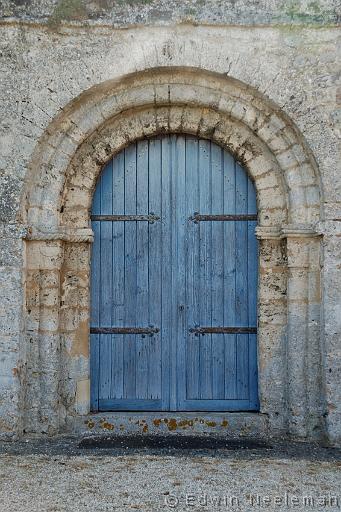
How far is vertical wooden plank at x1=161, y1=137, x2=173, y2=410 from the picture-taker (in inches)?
203

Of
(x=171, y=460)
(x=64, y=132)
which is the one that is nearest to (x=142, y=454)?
(x=171, y=460)

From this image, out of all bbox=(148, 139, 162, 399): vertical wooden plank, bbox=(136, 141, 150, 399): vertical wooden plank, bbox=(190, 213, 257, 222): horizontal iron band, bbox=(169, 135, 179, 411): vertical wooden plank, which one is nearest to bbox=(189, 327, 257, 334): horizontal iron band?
bbox=(169, 135, 179, 411): vertical wooden plank

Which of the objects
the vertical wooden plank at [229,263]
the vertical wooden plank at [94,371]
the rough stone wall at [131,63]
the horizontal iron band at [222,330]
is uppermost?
the rough stone wall at [131,63]

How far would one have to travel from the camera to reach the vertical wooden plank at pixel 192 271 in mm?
5141

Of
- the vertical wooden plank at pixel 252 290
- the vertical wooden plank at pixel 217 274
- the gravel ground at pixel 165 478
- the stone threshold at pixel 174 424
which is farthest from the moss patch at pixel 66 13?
the gravel ground at pixel 165 478

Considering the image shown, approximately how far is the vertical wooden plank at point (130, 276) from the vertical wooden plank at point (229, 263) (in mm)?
749

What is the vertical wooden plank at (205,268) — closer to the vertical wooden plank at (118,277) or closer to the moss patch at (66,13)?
the vertical wooden plank at (118,277)

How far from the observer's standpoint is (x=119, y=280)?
17.0 ft

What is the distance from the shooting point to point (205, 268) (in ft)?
17.0

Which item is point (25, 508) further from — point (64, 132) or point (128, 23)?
point (128, 23)

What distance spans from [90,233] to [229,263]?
1159 millimetres

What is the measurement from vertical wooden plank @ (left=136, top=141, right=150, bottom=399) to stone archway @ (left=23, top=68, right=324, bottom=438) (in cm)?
23

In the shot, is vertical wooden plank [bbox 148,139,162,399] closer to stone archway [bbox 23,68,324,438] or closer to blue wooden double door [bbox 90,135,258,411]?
blue wooden double door [bbox 90,135,258,411]

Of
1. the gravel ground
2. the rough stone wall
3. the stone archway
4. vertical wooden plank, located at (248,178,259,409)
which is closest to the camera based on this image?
the gravel ground
